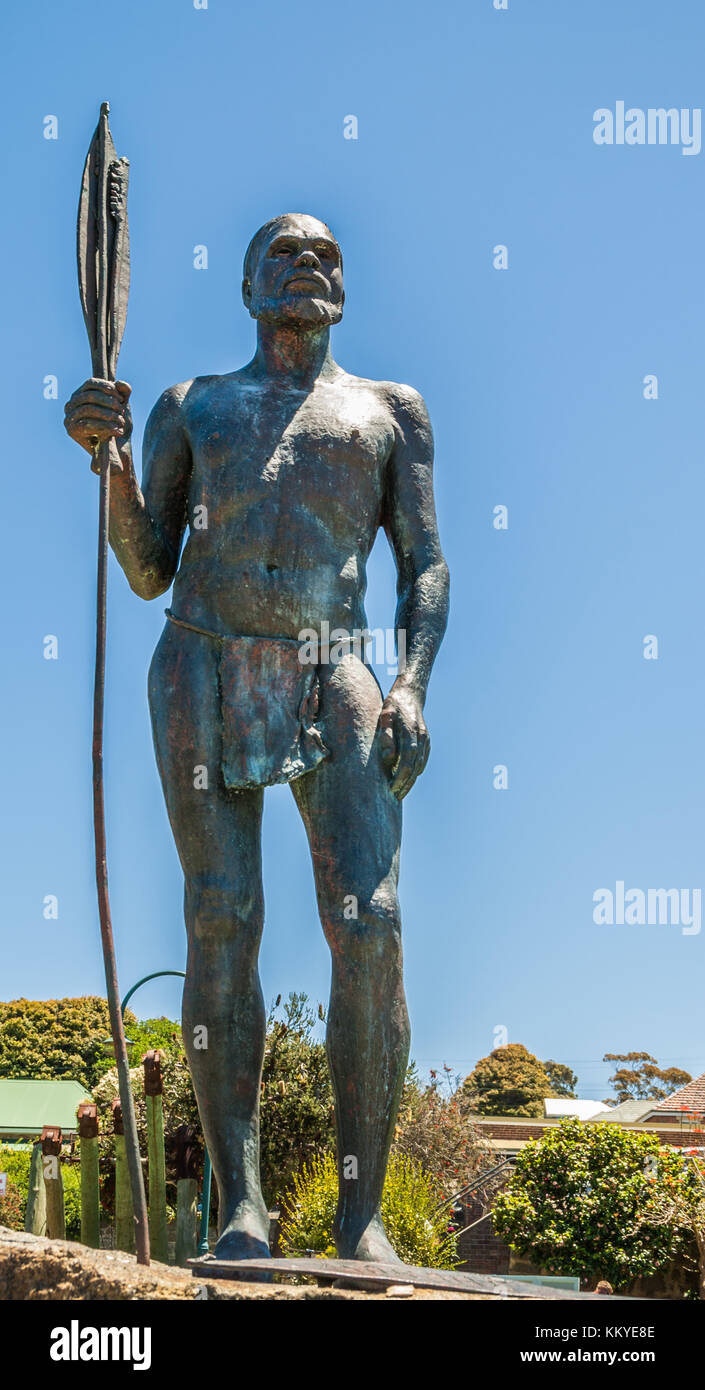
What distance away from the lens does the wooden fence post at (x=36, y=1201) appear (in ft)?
34.3

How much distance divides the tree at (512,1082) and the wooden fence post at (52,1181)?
214 ft

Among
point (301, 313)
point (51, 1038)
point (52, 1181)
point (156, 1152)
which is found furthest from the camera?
point (51, 1038)

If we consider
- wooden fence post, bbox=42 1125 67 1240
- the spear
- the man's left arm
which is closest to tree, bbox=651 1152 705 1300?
wooden fence post, bbox=42 1125 67 1240

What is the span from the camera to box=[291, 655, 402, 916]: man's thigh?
585 cm

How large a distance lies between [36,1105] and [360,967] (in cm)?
4824

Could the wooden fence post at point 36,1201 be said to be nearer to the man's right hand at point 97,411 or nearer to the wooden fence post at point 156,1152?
the wooden fence post at point 156,1152

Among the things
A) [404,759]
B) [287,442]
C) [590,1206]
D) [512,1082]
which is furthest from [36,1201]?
[512,1082]

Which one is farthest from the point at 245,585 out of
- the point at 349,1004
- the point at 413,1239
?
the point at 413,1239

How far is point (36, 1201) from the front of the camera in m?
10.9

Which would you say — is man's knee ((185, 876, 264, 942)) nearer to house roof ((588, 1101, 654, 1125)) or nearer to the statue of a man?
the statue of a man

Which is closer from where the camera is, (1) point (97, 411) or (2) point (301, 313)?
(1) point (97, 411)

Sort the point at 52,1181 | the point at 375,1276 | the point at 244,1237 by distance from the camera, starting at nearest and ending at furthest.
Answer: the point at 375,1276
the point at 244,1237
the point at 52,1181

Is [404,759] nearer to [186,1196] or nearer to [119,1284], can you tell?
[119,1284]
